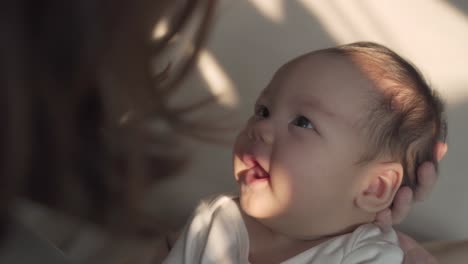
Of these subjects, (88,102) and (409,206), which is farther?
(409,206)

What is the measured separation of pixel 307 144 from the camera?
33.3 inches

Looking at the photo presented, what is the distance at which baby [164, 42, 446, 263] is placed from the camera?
33.3 inches

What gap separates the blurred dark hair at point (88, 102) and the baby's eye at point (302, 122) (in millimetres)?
258

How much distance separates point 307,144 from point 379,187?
13 cm

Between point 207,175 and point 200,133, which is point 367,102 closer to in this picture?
point 200,133

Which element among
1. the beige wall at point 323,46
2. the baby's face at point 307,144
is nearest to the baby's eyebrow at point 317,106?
the baby's face at point 307,144

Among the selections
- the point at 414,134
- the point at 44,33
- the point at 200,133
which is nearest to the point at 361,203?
the point at 414,134

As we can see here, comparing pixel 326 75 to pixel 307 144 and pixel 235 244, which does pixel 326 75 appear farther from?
pixel 235 244

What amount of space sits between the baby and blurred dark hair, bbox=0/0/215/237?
25 centimetres

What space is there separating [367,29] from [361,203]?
532mm

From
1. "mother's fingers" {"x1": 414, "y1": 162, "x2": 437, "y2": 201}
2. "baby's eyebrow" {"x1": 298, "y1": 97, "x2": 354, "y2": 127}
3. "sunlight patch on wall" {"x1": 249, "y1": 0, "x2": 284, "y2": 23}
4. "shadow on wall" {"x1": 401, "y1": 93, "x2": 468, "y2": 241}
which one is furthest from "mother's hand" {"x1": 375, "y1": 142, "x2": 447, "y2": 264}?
"sunlight patch on wall" {"x1": 249, "y1": 0, "x2": 284, "y2": 23}

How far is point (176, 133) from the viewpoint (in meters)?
0.60

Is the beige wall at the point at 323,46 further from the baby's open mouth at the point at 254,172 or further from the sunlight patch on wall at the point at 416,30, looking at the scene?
the baby's open mouth at the point at 254,172

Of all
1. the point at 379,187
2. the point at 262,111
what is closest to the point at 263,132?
the point at 262,111
